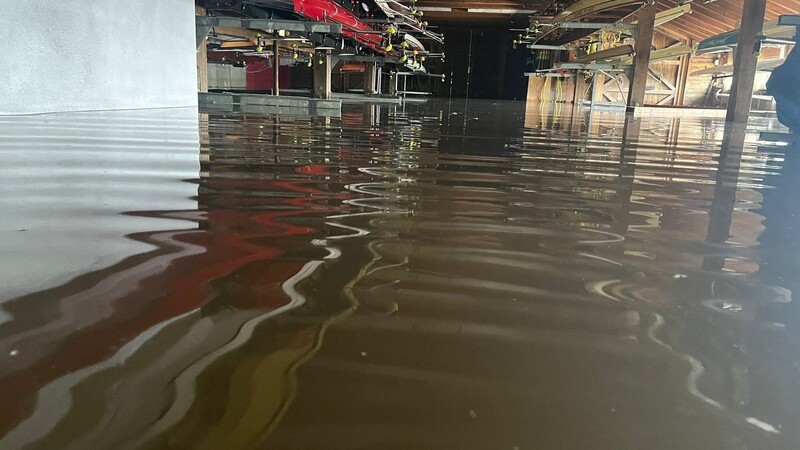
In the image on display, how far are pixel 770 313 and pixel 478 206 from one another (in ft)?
2.14

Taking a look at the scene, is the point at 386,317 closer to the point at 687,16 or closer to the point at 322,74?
the point at 322,74

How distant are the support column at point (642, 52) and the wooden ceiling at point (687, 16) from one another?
1.80 m

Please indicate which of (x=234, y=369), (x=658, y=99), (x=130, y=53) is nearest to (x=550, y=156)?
(x=234, y=369)

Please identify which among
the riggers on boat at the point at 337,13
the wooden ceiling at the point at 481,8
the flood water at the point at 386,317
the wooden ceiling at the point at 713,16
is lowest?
the flood water at the point at 386,317

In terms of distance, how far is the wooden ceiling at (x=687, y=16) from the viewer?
11048mm

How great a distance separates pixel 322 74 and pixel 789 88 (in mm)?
6029

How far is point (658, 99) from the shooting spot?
16781 mm

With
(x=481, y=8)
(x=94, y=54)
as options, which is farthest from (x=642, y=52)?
(x=94, y=54)

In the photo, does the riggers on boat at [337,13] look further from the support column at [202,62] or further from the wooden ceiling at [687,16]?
the wooden ceiling at [687,16]

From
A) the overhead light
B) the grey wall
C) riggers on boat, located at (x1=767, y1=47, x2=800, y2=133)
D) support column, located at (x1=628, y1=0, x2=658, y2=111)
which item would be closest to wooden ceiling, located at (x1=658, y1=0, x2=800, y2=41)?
support column, located at (x1=628, y1=0, x2=658, y2=111)

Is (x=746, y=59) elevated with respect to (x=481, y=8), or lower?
lower

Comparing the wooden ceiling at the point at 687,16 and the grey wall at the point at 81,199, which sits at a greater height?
the wooden ceiling at the point at 687,16

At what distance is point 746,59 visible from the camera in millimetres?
5781

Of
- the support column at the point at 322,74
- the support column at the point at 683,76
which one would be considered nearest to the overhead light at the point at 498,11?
the support column at the point at 683,76
